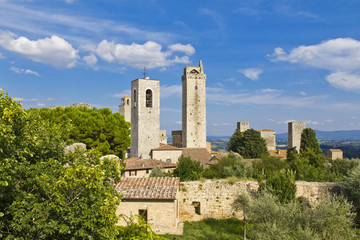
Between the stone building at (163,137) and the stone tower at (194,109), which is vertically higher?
the stone tower at (194,109)

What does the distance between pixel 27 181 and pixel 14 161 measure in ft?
1.59

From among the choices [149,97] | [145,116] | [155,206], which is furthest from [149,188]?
[149,97]

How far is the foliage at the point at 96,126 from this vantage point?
28.4 metres

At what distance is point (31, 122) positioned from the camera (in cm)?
657

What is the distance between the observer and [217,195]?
14.8 meters

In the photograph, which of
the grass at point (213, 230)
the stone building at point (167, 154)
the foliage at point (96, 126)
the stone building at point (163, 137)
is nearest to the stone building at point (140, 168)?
the foliage at point (96, 126)

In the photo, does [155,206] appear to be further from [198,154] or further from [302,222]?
[198,154]

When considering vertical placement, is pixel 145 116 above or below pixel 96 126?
above

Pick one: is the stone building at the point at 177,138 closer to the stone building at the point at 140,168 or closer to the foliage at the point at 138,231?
the stone building at the point at 140,168

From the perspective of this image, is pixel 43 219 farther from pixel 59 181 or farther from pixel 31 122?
pixel 31 122

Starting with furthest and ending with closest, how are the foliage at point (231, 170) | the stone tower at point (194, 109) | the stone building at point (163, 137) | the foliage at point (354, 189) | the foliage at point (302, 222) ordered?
the stone building at point (163, 137) < the stone tower at point (194, 109) < the foliage at point (231, 170) < the foliage at point (354, 189) < the foliage at point (302, 222)

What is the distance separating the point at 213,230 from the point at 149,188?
3.57 m

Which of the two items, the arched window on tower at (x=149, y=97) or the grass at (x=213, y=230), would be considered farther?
the arched window on tower at (x=149, y=97)

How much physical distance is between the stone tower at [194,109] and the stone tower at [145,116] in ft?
39.8
